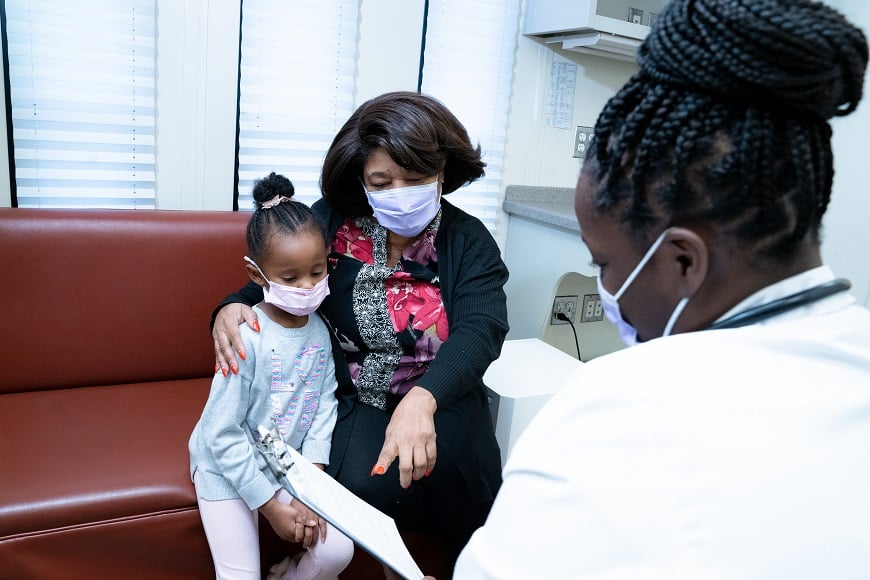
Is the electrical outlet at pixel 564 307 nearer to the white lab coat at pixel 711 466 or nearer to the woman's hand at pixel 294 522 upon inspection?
the woman's hand at pixel 294 522

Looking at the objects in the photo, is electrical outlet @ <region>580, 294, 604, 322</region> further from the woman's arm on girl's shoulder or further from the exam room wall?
the woman's arm on girl's shoulder

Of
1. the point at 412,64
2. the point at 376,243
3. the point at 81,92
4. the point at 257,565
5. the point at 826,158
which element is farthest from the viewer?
the point at 412,64

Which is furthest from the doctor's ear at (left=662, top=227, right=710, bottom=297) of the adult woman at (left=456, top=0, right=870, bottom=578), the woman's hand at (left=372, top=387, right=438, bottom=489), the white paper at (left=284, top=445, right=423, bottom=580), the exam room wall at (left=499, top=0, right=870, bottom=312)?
the exam room wall at (left=499, top=0, right=870, bottom=312)

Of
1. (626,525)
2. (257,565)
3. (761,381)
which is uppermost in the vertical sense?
(761,381)

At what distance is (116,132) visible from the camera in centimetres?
187

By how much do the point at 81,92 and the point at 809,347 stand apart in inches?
74.5

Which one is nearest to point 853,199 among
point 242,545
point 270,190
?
point 270,190

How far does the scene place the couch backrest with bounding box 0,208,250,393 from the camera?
1588mm

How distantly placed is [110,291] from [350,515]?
104 cm

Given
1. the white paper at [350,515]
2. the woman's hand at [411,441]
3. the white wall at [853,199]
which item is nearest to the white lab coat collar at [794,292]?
the white paper at [350,515]

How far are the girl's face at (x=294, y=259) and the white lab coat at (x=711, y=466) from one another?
0.79 m

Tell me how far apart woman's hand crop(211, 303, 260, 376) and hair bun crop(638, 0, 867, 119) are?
0.93 metres

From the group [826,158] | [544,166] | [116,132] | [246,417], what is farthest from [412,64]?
[826,158]

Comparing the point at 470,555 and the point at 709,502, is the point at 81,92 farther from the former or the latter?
the point at 709,502
